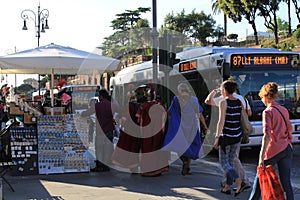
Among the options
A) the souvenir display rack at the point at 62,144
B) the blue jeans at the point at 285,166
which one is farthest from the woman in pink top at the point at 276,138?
the souvenir display rack at the point at 62,144

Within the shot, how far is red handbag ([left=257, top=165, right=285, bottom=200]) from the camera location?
577 centimetres

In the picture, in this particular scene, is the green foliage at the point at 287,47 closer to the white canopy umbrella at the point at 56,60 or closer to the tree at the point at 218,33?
the tree at the point at 218,33

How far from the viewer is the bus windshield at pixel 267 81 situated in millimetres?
11297

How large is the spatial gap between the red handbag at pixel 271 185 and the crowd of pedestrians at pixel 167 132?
126 centimetres

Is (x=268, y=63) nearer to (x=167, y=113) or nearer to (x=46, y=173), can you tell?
(x=167, y=113)

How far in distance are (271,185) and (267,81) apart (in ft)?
19.9

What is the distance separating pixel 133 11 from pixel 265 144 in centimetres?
6212

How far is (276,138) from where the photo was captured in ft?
19.2

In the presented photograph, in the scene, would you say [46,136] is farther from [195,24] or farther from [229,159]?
[195,24]

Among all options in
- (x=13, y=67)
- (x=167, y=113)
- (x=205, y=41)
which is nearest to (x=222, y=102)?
(x=167, y=113)

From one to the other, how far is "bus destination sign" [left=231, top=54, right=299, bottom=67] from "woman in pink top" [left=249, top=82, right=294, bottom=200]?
17.5 ft

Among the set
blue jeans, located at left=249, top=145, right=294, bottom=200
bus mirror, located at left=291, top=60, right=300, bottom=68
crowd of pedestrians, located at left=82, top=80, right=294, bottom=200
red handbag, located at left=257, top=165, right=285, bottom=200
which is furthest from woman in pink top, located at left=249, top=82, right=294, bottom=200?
bus mirror, located at left=291, top=60, right=300, bottom=68

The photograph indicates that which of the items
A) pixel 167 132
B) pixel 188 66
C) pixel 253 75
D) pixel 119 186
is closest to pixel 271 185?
pixel 119 186

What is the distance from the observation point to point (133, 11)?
218ft
